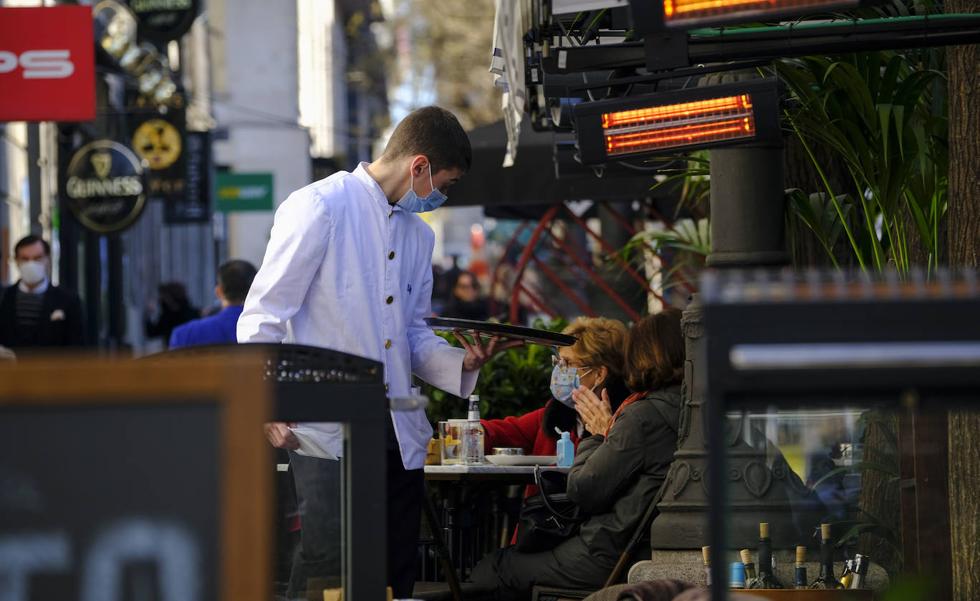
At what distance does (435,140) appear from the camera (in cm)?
470

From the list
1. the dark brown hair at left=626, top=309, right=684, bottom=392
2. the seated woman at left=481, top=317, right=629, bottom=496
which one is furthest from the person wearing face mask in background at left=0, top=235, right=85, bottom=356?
the dark brown hair at left=626, top=309, right=684, bottom=392

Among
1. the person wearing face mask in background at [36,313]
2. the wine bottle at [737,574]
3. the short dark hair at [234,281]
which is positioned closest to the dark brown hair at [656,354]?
the wine bottle at [737,574]

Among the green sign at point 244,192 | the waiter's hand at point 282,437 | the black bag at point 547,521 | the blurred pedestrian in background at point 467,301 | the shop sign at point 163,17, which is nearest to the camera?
the waiter's hand at point 282,437

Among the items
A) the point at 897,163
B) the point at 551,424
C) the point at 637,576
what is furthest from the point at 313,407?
the point at 551,424

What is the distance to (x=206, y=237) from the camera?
108 feet

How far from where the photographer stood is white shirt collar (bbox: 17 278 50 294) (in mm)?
11234

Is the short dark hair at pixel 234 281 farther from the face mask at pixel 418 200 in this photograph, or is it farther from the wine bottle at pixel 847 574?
the wine bottle at pixel 847 574

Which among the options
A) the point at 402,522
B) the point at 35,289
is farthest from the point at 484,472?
the point at 35,289

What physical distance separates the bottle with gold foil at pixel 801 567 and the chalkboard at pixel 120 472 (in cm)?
255

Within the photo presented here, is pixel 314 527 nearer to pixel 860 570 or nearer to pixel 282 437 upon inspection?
pixel 282 437

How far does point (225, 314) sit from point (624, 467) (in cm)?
470

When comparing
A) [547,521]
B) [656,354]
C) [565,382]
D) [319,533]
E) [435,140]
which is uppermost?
[435,140]

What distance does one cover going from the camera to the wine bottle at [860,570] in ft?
14.3

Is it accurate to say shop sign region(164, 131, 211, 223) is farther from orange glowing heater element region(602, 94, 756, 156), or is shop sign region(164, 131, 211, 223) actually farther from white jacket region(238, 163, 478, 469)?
white jacket region(238, 163, 478, 469)
